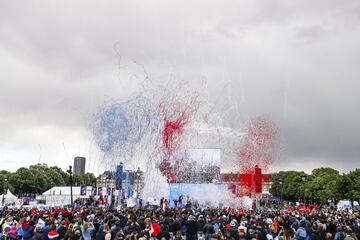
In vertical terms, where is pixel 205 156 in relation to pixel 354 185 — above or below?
above

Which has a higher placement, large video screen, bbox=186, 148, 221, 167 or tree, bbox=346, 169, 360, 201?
large video screen, bbox=186, 148, 221, 167

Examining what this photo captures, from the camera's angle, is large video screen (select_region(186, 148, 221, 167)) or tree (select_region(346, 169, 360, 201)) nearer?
large video screen (select_region(186, 148, 221, 167))

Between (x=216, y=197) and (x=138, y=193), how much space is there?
1246 cm

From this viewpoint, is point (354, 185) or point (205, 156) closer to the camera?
point (205, 156)

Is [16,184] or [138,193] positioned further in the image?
[16,184]

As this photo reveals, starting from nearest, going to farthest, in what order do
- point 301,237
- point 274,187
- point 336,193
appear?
point 301,237, point 336,193, point 274,187

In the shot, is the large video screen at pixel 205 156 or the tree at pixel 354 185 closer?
the large video screen at pixel 205 156

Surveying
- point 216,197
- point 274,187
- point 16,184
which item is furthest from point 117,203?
point 274,187

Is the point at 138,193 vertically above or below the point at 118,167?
below

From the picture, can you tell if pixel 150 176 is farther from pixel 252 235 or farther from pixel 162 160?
pixel 252 235

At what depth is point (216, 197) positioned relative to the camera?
59.2m

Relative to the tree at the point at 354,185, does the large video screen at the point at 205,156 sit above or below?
above

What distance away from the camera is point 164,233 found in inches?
631

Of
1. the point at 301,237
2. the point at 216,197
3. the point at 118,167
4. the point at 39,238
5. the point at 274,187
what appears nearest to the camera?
the point at 39,238
